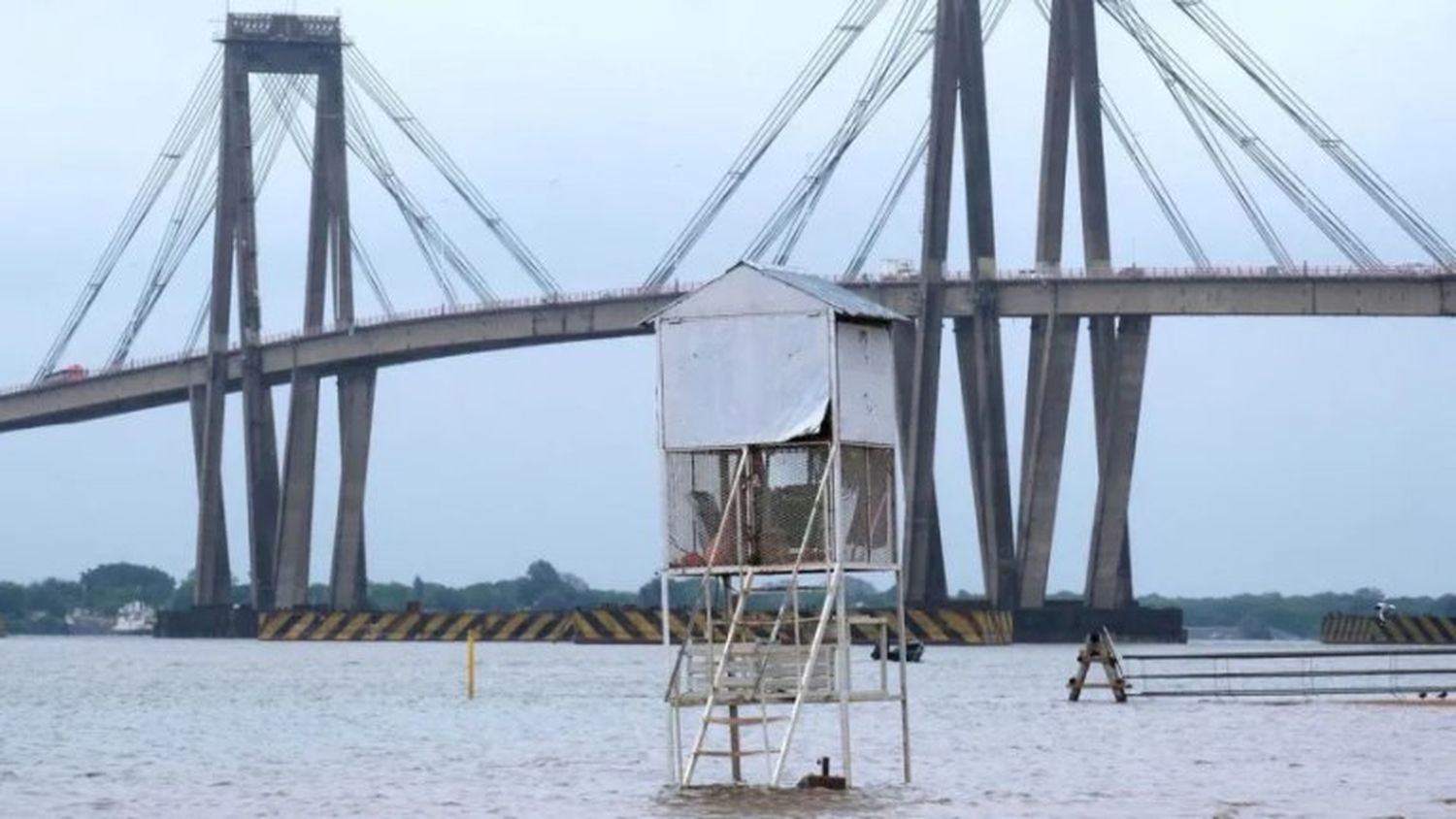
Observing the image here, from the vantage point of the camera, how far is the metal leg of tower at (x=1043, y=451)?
109 m

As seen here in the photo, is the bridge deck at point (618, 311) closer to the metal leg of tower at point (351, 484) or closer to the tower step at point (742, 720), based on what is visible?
the metal leg of tower at point (351, 484)

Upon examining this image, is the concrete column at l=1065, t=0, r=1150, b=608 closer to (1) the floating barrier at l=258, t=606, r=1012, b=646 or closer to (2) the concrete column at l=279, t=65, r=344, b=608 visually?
(1) the floating barrier at l=258, t=606, r=1012, b=646

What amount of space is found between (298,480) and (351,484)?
219 centimetres

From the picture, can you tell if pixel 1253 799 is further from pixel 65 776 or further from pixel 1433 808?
pixel 65 776

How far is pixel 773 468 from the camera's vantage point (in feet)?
114

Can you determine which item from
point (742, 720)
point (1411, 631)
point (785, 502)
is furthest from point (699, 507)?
point (1411, 631)

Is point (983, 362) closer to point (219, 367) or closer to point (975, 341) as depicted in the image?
point (975, 341)

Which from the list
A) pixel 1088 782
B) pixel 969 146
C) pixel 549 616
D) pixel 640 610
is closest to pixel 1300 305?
pixel 969 146

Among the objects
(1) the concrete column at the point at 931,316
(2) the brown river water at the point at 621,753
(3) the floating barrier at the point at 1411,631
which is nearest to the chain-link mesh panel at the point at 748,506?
(2) the brown river water at the point at 621,753

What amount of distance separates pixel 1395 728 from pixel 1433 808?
52.5 feet

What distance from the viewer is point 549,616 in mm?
131375

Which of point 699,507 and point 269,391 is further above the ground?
point 269,391

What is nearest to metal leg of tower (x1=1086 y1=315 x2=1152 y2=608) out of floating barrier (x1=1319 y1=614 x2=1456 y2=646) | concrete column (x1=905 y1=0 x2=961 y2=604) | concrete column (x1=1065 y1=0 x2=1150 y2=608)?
concrete column (x1=1065 y1=0 x2=1150 y2=608)

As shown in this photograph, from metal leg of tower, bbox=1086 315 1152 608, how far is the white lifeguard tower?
7460 centimetres
